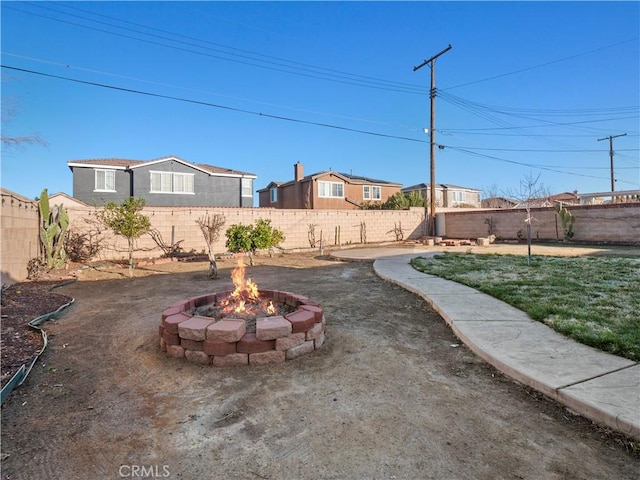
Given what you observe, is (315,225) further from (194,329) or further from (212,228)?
(194,329)

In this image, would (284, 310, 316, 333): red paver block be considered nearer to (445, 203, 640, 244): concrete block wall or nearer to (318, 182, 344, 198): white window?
(445, 203, 640, 244): concrete block wall

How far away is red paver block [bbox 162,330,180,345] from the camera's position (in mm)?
3434

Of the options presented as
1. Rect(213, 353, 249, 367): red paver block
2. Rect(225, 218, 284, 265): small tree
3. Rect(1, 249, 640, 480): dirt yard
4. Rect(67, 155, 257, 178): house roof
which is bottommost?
Rect(1, 249, 640, 480): dirt yard

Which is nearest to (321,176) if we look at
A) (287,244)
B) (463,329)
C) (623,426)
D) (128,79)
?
(287,244)

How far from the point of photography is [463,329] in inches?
154

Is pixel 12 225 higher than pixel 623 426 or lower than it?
higher

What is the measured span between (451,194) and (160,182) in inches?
1185

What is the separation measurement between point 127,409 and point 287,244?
13.5 metres

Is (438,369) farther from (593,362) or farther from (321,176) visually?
(321,176)

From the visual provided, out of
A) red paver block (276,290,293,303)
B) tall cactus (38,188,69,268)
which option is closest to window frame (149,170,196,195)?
tall cactus (38,188,69,268)

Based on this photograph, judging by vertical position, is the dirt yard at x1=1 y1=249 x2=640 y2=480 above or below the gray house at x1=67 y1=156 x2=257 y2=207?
below

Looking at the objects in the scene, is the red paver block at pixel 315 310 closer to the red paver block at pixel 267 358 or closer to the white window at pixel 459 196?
the red paver block at pixel 267 358

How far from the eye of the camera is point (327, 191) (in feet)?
91.2

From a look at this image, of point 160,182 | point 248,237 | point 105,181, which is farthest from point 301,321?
point 105,181
